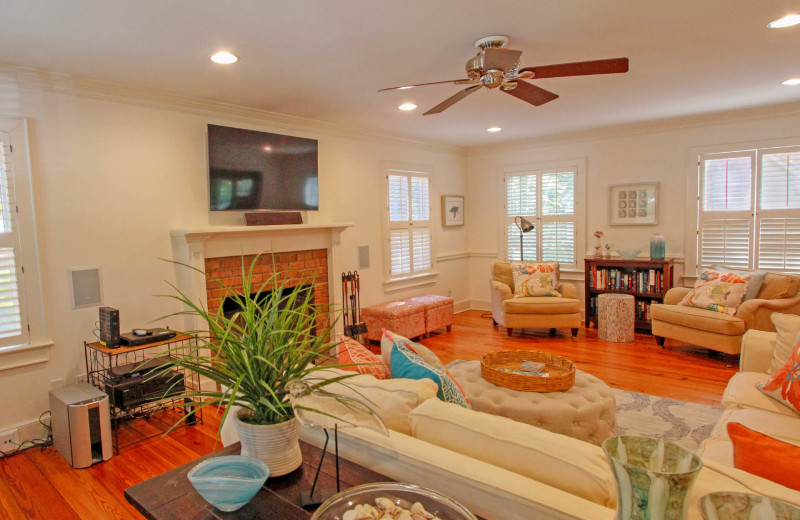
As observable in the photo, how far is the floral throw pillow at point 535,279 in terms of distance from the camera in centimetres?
575

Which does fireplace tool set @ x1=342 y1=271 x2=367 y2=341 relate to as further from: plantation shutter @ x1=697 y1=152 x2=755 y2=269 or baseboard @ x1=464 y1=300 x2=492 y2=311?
plantation shutter @ x1=697 y1=152 x2=755 y2=269

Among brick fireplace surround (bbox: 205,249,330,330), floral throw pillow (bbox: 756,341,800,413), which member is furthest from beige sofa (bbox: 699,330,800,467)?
brick fireplace surround (bbox: 205,249,330,330)

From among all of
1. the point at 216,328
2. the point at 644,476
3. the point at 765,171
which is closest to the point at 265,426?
the point at 216,328

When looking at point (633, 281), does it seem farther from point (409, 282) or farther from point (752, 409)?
point (752, 409)

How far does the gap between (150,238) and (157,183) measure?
1.39ft

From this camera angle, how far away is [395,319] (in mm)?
5168

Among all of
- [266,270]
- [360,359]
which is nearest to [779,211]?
[360,359]

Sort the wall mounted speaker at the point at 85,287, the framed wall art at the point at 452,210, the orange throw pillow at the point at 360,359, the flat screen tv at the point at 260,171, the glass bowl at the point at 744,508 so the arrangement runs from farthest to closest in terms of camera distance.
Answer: the framed wall art at the point at 452,210
the flat screen tv at the point at 260,171
the wall mounted speaker at the point at 85,287
the orange throw pillow at the point at 360,359
the glass bowl at the point at 744,508

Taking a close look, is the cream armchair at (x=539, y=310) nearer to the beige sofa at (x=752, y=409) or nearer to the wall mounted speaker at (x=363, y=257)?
the wall mounted speaker at (x=363, y=257)

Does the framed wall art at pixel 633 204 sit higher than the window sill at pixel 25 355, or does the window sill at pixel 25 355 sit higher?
the framed wall art at pixel 633 204

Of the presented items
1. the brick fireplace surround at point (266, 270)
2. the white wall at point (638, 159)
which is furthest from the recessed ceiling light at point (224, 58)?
the white wall at point (638, 159)

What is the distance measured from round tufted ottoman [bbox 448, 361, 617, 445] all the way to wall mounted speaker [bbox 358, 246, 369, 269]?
9.12ft

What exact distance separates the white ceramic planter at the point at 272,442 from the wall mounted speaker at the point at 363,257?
4.15m

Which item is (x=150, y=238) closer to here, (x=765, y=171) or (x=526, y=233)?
(x=526, y=233)
